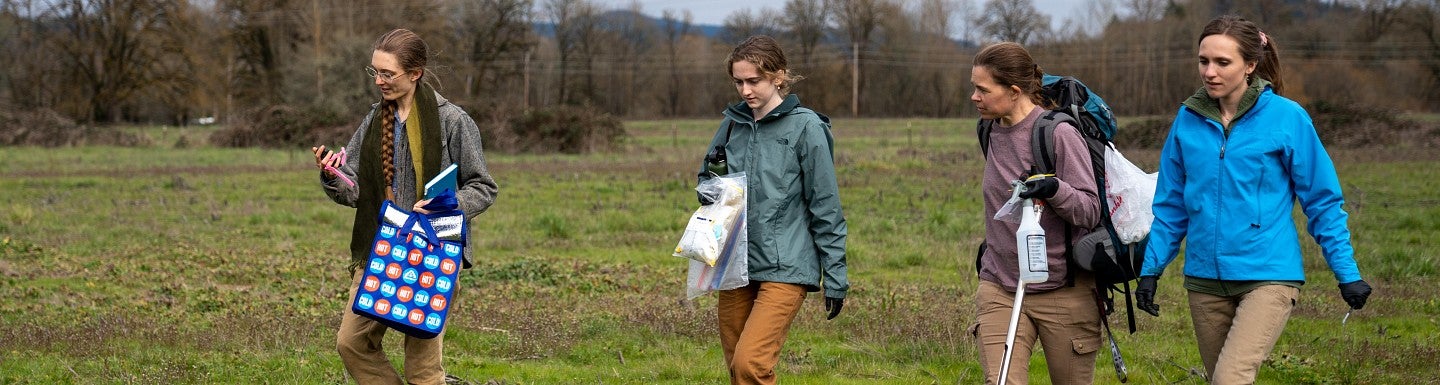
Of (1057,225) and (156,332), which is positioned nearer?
(1057,225)

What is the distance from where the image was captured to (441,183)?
4.74 metres

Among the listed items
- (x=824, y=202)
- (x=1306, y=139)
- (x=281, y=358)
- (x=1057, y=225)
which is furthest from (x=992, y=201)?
(x=281, y=358)

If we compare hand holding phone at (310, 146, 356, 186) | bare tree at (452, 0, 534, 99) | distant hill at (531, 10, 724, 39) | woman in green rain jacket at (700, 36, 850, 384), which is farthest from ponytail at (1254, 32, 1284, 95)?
distant hill at (531, 10, 724, 39)

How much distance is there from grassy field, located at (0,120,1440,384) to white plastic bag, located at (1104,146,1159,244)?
2507 millimetres

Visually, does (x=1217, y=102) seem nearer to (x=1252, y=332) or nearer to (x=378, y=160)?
(x=1252, y=332)

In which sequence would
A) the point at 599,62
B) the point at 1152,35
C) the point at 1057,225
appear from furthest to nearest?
the point at 599,62 < the point at 1152,35 < the point at 1057,225

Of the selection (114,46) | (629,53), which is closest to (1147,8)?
(629,53)

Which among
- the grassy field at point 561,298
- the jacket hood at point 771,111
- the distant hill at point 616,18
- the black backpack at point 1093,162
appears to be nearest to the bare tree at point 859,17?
the distant hill at point 616,18

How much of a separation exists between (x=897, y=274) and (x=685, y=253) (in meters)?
6.72

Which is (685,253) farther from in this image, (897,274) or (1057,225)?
(897,274)

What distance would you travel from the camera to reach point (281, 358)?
727 centimetres

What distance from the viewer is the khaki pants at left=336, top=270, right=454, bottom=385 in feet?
16.3

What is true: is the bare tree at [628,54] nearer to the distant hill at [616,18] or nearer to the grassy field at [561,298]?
the distant hill at [616,18]

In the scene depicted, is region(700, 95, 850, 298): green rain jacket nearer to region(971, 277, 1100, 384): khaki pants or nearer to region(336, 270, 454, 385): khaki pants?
region(971, 277, 1100, 384): khaki pants
